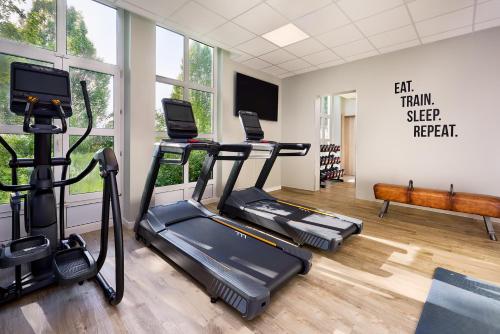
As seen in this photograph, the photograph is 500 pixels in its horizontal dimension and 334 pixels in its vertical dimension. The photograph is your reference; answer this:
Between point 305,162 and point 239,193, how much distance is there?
2894 mm


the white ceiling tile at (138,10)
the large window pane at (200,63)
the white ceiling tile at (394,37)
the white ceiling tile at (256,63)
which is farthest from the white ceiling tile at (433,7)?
the white ceiling tile at (138,10)

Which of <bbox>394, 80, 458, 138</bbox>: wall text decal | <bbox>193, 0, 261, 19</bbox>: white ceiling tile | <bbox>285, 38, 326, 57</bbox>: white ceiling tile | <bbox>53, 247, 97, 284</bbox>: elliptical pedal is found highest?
<bbox>285, 38, 326, 57</bbox>: white ceiling tile

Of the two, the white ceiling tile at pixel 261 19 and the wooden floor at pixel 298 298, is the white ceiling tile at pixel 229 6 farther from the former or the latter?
the wooden floor at pixel 298 298

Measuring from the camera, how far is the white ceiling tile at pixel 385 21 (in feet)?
11.2

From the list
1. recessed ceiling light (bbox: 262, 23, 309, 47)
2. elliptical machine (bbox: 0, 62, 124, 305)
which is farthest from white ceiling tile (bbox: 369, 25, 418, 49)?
elliptical machine (bbox: 0, 62, 124, 305)

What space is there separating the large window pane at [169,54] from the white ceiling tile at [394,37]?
130 inches

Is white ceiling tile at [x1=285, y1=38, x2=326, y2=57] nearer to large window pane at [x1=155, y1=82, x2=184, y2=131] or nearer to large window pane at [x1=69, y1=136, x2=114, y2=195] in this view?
large window pane at [x1=155, y1=82, x2=184, y2=131]

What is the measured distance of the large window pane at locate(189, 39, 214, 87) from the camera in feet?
15.1

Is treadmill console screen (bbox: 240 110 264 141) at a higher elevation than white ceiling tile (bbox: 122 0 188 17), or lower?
lower

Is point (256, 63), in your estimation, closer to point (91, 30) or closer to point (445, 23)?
point (91, 30)

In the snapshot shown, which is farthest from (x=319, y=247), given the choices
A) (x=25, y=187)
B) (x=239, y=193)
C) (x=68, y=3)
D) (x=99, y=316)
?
(x=68, y=3)

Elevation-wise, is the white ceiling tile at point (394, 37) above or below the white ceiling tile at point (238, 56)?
below

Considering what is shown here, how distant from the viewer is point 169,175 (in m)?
4.35

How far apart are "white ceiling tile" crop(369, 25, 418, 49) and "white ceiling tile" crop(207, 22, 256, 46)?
6.90 feet
